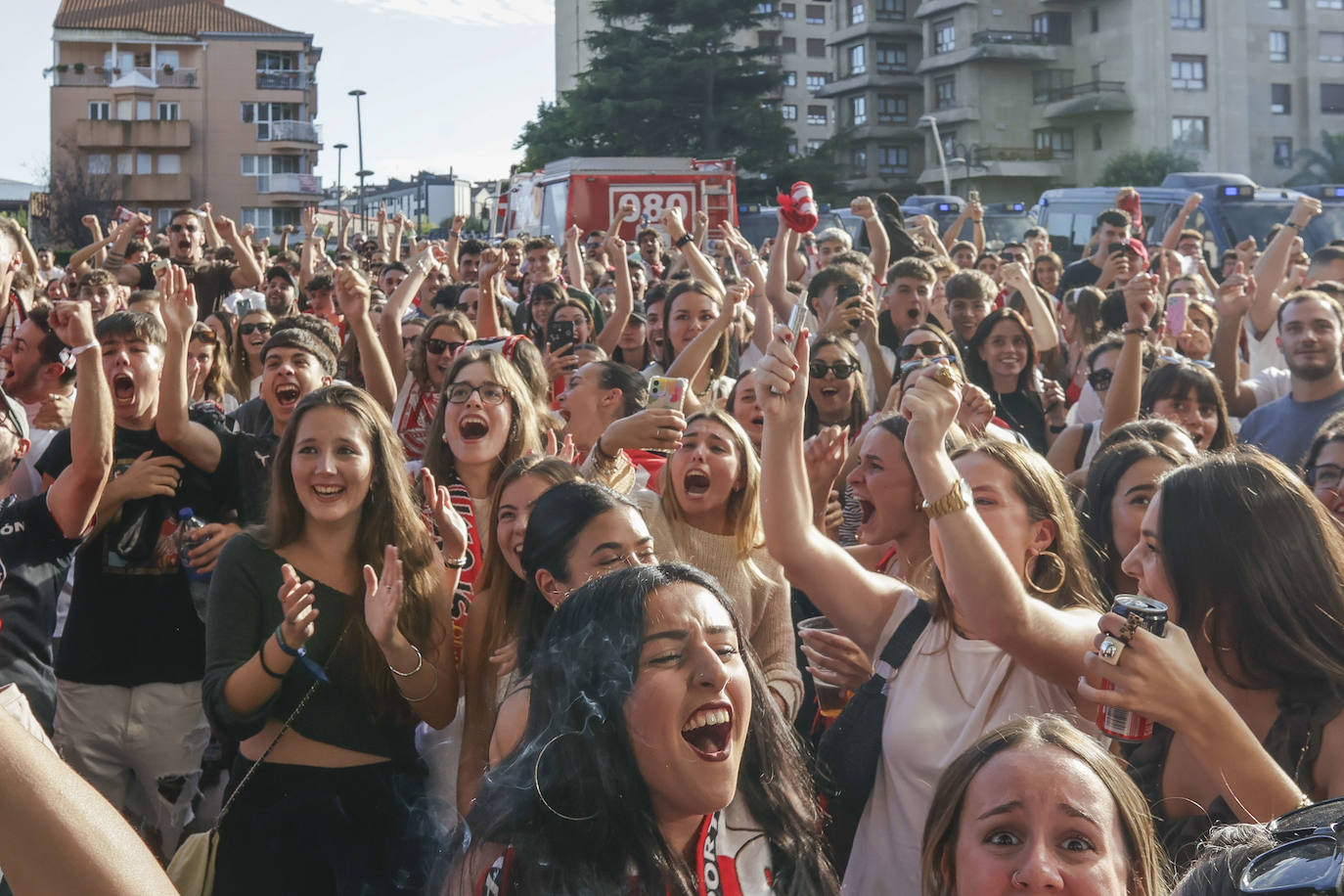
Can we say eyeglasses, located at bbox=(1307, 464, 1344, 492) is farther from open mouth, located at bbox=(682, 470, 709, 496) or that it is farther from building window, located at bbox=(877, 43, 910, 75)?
building window, located at bbox=(877, 43, 910, 75)

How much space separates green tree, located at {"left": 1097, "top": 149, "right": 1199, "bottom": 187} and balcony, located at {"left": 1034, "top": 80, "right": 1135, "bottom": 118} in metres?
4.07

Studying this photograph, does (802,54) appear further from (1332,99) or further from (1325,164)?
(1325,164)

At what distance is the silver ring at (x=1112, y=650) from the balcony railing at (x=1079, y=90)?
197ft

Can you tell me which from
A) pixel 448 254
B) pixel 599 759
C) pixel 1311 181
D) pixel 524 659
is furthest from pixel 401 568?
pixel 1311 181

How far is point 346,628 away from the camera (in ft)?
12.6

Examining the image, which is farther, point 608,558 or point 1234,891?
point 608,558

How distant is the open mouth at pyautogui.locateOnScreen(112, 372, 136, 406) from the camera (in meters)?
5.03

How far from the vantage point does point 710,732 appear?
251cm

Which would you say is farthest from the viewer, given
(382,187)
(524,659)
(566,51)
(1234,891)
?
(382,187)

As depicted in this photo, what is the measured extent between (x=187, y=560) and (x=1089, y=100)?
58.1m

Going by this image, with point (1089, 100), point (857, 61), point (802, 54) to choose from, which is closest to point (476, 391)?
Result: point (1089, 100)

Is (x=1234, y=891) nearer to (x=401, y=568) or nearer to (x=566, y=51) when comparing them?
(x=401, y=568)

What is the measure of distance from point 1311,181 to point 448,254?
158ft

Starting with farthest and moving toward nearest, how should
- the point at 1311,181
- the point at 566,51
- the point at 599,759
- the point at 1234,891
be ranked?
1. the point at 566,51
2. the point at 1311,181
3. the point at 599,759
4. the point at 1234,891
